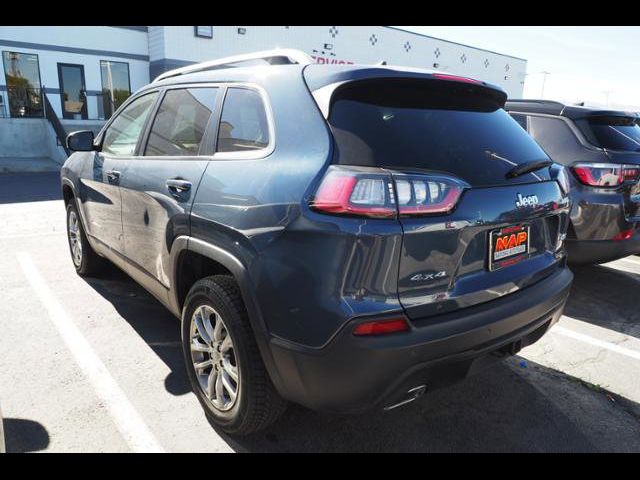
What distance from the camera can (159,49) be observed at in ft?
A: 63.8

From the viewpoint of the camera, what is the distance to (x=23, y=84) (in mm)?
17500

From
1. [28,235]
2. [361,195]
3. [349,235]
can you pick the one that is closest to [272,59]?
[361,195]

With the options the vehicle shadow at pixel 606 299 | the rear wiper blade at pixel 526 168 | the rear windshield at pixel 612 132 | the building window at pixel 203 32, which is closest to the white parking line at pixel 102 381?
the rear wiper blade at pixel 526 168

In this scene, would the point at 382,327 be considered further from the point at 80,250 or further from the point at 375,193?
the point at 80,250

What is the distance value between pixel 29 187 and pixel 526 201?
12.0m

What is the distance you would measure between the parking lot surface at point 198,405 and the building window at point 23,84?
16300 millimetres

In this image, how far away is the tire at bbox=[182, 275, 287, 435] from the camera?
7.23 ft

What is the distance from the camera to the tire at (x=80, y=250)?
4.63m

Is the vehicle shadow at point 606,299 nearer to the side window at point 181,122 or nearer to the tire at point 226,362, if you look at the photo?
the tire at point 226,362

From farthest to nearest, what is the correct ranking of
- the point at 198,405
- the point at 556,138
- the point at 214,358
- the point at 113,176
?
1. the point at 556,138
2. the point at 113,176
3. the point at 198,405
4. the point at 214,358
